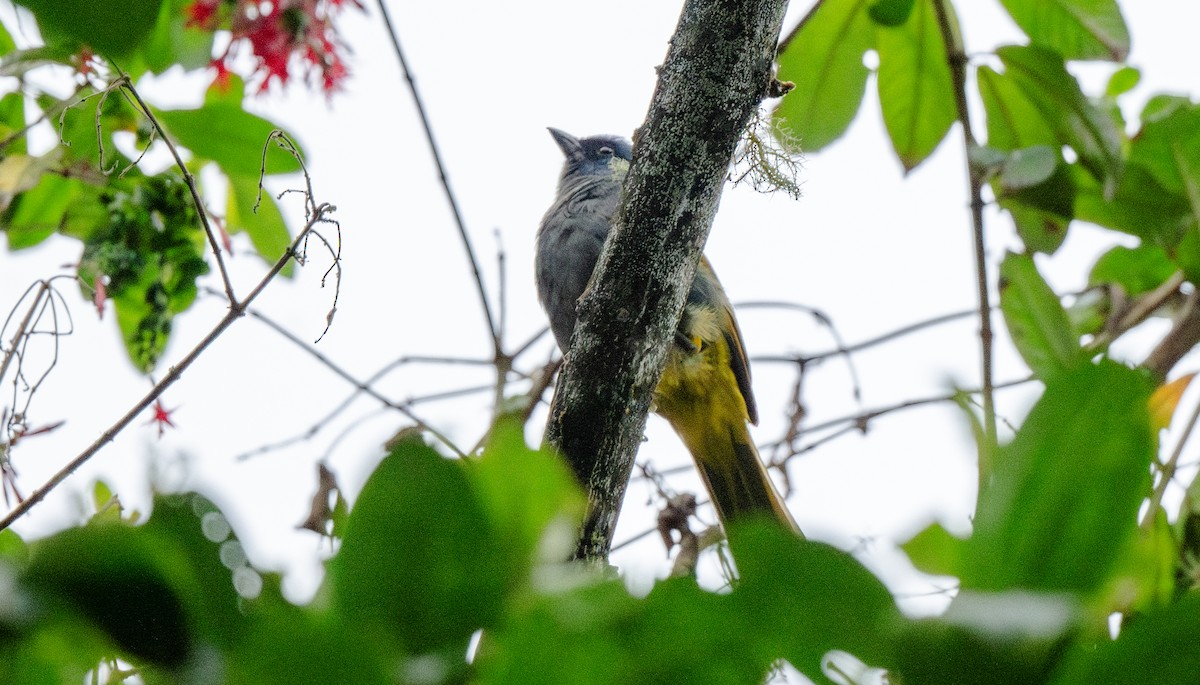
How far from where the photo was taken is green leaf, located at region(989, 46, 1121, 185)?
2.22 m

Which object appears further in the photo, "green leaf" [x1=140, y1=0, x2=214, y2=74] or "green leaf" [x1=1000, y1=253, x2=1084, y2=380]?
"green leaf" [x1=140, y1=0, x2=214, y2=74]

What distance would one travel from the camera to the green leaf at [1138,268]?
101 inches

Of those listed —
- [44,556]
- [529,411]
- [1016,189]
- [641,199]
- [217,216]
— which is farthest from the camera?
[529,411]

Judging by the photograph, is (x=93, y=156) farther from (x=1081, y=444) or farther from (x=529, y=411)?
(x=1081, y=444)

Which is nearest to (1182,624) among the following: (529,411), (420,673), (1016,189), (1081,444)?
(1081,444)

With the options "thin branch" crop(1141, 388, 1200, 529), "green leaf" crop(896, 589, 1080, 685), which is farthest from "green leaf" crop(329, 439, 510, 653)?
"thin branch" crop(1141, 388, 1200, 529)

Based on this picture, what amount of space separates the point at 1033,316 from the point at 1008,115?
85 centimetres

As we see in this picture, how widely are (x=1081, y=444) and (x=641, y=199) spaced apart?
1244mm

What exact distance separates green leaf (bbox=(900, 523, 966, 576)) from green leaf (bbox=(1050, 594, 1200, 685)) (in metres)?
0.07

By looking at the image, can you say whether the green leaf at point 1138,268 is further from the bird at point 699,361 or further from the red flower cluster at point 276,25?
the red flower cluster at point 276,25

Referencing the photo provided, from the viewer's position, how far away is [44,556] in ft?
1.48

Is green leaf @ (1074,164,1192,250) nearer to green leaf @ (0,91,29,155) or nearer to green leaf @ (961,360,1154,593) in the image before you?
green leaf @ (961,360,1154,593)

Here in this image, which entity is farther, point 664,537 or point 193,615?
point 664,537

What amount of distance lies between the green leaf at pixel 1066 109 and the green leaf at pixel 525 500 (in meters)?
2.02
